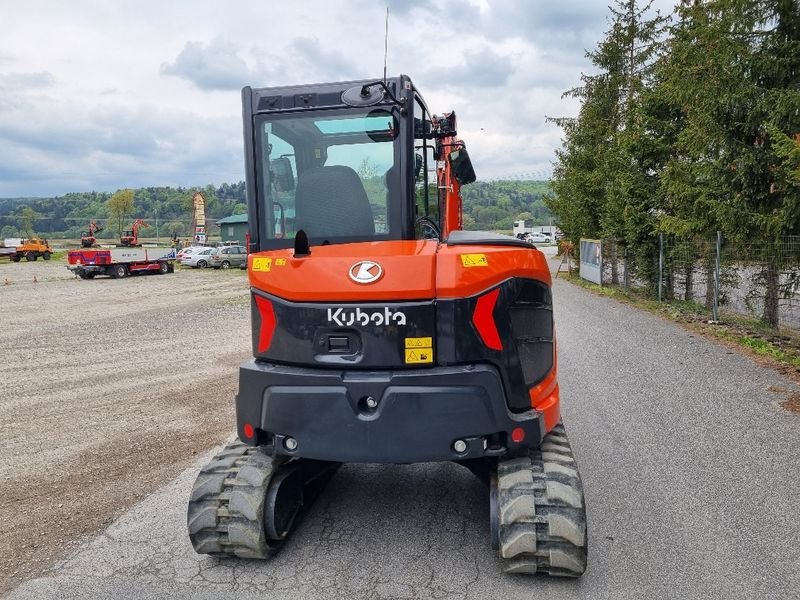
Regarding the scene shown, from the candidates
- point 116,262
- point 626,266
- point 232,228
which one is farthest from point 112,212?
point 626,266

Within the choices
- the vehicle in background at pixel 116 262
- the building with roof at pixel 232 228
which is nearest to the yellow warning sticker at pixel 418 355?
the vehicle in background at pixel 116 262

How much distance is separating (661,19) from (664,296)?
36.4 feet

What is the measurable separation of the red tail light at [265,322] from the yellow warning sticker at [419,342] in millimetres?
790

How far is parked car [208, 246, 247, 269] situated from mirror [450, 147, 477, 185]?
3749 centimetres

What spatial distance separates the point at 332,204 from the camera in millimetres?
4043

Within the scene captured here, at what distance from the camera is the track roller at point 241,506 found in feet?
11.8

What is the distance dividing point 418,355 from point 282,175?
152cm

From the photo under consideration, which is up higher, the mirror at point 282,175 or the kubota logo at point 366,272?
the mirror at point 282,175

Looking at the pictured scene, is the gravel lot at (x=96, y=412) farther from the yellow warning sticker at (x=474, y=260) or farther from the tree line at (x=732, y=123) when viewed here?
the tree line at (x=732, y=123)

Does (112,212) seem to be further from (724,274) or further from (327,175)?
(327,175)

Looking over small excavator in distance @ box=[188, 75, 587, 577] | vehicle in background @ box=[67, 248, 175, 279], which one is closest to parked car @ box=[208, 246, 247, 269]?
vehicle in background @ box=[67, 248, 175, 279]

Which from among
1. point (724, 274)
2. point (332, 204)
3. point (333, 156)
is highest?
point (333, 156)

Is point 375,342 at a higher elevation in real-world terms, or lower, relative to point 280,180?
lower

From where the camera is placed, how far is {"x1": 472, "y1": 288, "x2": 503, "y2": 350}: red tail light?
11.2ft
